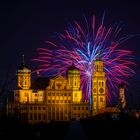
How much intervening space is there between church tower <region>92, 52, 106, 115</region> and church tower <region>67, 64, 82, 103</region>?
442cm

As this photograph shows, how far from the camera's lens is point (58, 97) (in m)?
130

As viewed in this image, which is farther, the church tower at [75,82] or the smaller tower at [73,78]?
the church tower at [75,82]

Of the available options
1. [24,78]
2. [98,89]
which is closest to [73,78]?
[98,89]

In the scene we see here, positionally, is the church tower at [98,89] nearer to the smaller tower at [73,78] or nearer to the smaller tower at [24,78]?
the smaller tower at [73,78]

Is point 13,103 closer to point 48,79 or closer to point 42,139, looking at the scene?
point 48,79

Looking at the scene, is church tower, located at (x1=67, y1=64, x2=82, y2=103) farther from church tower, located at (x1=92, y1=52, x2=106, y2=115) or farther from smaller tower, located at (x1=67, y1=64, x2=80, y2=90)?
church tower, located at (x1=92, y1=52, x2=106, y2=115)

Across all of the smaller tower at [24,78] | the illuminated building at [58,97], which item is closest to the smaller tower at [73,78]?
the illuminated building at [58,97]

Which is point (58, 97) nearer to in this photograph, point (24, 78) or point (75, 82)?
point (75, 82)

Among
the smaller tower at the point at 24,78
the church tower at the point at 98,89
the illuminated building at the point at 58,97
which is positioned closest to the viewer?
the illuminated building at the point at 58,97

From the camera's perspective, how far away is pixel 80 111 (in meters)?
130

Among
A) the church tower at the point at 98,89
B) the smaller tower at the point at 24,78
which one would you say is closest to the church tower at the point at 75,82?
the church tower at the point at 98,89

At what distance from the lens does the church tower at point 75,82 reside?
131 m

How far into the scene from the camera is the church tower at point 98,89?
127938mm

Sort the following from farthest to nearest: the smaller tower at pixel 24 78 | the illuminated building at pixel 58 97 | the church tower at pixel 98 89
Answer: the smaller tower at pixel 24 78, the church tower at pixel 98 89, the illuminated building at pixel 58 97
